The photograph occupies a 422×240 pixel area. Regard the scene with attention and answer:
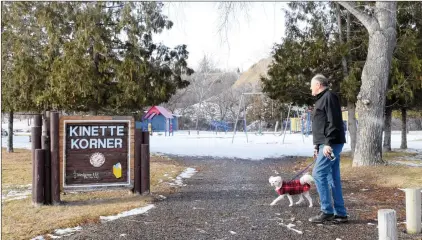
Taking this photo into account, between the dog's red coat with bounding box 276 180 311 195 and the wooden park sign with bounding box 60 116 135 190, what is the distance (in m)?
2.53

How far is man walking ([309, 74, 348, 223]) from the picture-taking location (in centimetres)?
516

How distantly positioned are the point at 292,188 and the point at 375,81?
564cm

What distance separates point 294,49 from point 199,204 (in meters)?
9.80

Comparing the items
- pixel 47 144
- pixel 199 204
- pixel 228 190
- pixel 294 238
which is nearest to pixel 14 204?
pixel 47 144

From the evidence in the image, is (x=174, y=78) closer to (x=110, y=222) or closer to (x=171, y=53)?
(x=171, y=53)

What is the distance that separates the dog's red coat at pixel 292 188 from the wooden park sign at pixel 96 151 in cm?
253

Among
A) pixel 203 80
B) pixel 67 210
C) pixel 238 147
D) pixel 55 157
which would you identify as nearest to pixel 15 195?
pixel 55 157

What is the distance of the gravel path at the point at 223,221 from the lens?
4750 millimetres

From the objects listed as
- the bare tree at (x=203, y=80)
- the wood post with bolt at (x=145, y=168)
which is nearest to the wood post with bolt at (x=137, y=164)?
the wood post with bolt at (x=145, y=168)

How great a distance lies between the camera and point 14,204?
670 cm

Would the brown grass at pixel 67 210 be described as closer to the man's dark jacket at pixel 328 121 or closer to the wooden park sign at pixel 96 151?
the wooden park sign at pixel 96 151

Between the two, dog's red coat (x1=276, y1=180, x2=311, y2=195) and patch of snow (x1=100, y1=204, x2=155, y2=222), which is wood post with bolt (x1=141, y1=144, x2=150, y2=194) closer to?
patch of snow (x1=100, y1=204, x2=155, y2=222)

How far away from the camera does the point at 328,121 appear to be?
17.1 ft

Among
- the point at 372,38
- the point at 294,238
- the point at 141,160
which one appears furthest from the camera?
the point at 372,38
